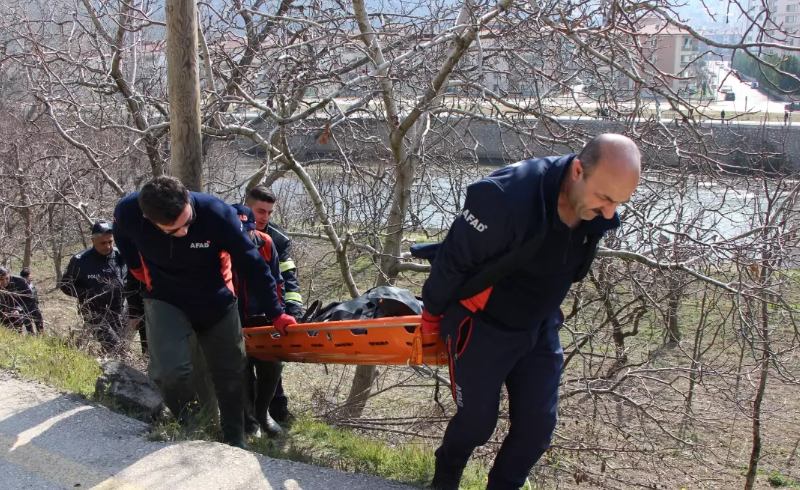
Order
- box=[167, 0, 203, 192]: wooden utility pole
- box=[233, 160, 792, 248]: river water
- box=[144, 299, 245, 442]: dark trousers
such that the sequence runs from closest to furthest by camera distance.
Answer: box=[144, 299, 245, 442]: dark trousers < box=[167, 0, 203, 192]: wooden utility pole < box=[233, 160, 792, 248]: river water

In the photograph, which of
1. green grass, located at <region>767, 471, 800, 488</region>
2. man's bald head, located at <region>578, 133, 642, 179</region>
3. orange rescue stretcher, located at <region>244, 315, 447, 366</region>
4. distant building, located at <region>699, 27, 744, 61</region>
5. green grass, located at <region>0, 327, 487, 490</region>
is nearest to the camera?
man's bald head, located at <region>578, 133, 642, 179</region>

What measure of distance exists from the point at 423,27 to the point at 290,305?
3345 mm

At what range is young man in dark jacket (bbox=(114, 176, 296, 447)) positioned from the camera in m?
3.99

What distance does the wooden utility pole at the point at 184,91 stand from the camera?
4.82 meters

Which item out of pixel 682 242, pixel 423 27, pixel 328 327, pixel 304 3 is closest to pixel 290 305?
pixel 328 327

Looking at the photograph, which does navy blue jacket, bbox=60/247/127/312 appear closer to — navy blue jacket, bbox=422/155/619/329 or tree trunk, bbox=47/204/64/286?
navy blue jacket, bbox=422/155/619/329

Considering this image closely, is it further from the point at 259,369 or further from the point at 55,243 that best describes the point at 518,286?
the point at 55,243

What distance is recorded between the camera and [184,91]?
16.1 feet

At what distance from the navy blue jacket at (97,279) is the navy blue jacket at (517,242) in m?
4.52

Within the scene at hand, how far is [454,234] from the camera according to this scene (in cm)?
302

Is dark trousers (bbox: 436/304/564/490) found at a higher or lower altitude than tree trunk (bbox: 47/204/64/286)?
lower

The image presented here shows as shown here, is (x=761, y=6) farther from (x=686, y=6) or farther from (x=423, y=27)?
(x=423, y=27)

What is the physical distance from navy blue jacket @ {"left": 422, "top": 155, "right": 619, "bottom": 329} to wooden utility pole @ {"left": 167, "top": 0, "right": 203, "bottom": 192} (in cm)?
244

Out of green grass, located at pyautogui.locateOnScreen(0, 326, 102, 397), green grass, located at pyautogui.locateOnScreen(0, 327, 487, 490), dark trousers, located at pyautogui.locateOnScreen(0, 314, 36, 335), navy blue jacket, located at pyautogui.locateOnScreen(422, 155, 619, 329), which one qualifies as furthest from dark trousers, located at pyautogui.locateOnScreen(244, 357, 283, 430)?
dark trousers, located at pyautogui.locateOnScreen(0, 314, 36, 335)
